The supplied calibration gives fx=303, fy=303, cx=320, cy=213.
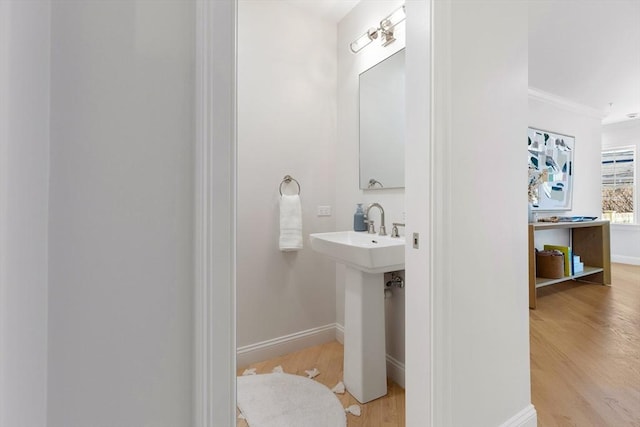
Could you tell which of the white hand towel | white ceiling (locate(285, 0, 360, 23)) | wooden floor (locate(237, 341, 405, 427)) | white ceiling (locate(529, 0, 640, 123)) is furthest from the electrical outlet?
white ceiling (locate(529, 0, 640, 123))

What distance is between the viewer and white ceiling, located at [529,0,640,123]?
2.24 m

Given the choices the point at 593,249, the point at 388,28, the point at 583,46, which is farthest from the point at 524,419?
the point at 593,249

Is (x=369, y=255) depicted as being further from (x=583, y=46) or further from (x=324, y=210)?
(x=583, y=46)

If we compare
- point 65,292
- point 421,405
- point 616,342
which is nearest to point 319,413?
point 421,405

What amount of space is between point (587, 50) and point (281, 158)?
306 cm

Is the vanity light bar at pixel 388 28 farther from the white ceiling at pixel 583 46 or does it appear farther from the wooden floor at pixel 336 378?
the wooden floor at pixel 336 378

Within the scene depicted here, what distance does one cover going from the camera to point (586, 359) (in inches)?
84.9

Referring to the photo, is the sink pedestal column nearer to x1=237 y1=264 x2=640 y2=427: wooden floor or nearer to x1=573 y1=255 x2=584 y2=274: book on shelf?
x1=237 y1=264 x2=640 y2=427: wooden floor

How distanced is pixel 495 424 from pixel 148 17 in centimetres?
184

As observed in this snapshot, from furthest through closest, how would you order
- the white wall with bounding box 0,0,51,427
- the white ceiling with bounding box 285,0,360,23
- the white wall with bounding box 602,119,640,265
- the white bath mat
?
the white wall with bounding box 602,119,640,265 < the white ceiling with bounding box 285,0,360,23 < the white bath mat < the white wall with bounding box 0,0,51,427

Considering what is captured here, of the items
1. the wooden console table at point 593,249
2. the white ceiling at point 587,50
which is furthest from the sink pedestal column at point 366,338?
the wooden console table at point 593,249

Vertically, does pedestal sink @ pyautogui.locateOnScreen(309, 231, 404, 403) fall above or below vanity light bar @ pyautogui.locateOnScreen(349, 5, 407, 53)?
below

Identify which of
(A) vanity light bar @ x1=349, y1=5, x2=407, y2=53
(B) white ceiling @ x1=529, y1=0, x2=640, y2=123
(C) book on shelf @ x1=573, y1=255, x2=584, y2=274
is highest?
(B) white ceiling @ x1=529, y1=0, x2=640, y2=123

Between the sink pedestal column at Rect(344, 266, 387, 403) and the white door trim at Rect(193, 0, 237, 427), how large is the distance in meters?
1.14
